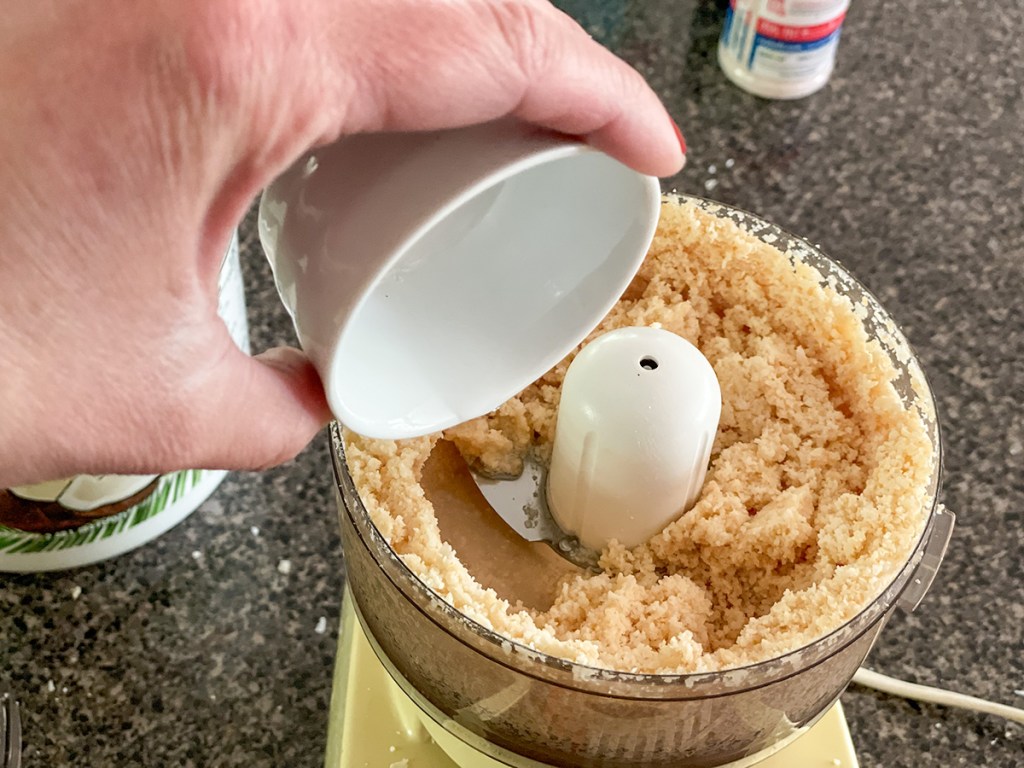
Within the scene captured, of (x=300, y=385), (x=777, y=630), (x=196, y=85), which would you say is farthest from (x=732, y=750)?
(x=196, y=85)

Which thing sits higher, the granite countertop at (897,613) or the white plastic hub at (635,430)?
the white plastic hub at (635,430)

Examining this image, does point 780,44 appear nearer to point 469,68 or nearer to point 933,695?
point 933,695

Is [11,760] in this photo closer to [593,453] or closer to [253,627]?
[253,627]

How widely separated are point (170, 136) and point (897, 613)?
0.54 metres

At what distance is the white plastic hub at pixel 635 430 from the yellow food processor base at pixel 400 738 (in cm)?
15

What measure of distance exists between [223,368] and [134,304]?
0.15ft

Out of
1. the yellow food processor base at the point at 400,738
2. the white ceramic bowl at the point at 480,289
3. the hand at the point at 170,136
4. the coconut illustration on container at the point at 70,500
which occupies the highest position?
the hand at the point at 170,136

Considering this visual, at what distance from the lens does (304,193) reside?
1.16 feet

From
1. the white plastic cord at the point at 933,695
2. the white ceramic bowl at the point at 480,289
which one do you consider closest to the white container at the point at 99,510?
the white ceramic bowl at the point at 480,289

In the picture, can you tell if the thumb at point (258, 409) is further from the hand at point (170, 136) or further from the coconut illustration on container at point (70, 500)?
the coconut illustration on container at point (70, 500)

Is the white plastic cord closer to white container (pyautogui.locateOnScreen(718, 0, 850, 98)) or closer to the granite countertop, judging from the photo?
the granite countertop

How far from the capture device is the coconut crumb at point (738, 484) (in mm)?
434

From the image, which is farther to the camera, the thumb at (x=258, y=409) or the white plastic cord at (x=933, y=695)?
the white plastic cord at (x=933, y=695)

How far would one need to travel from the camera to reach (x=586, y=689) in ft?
1.34
